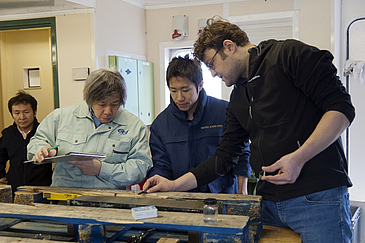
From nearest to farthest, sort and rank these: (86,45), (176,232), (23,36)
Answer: (176,232) → (86,45) → (23,36)

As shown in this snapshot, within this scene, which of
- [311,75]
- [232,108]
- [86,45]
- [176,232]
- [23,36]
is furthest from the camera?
[23,36]

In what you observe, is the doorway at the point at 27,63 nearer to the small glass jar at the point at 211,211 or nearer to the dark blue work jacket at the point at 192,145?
the dark blue work jacket at the point at 192,145

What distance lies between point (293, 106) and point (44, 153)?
50.7 inches

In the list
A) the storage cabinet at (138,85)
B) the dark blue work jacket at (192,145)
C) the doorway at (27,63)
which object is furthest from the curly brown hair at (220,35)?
the doorway at (27,63)

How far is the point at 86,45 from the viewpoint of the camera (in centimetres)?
404

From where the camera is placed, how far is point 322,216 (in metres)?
1.38

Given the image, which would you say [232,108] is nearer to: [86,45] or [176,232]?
[176,232]

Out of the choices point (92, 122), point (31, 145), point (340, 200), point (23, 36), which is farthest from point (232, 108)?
point (23, 36)

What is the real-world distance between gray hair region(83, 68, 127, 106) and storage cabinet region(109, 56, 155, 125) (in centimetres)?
226

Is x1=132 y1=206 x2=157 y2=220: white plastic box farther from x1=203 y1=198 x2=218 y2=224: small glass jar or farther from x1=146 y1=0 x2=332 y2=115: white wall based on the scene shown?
x1=146 y1=0 x2=332 y2=115: white wall

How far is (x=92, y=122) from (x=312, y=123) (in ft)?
4.11

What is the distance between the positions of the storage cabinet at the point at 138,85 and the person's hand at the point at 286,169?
3.27 meters

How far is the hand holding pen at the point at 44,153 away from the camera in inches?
74.4

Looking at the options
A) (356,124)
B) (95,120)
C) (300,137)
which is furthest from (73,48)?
(356,124)
